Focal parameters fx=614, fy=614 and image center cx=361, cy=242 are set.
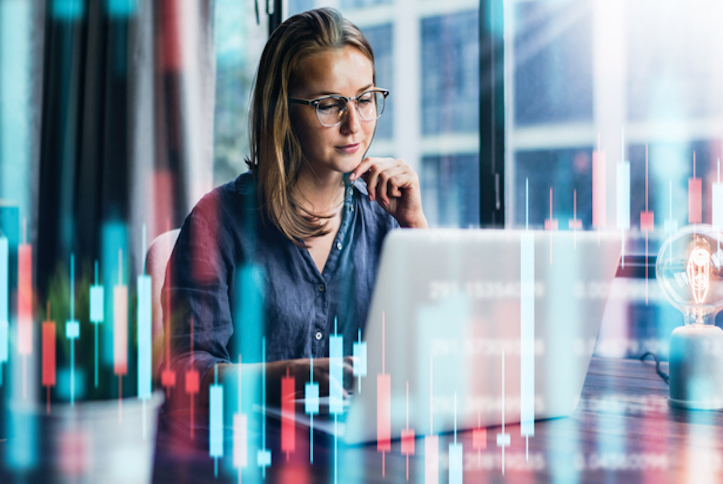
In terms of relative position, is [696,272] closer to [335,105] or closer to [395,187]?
[395,187]

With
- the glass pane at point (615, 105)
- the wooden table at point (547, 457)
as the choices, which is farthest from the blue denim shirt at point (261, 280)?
the glass pane at point (615, 105)

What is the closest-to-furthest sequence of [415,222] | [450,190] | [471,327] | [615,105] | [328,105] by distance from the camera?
1. [471,327]
2. [328,105]
3. [415,222]
4. [615,105]
5. [450,190]

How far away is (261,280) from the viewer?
4.16 feet

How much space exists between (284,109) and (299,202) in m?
0.21

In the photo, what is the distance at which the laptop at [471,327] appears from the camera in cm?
63

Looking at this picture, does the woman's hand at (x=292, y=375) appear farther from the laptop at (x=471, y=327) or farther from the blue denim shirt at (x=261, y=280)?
the blue denim shirt at (x=261, y=280)

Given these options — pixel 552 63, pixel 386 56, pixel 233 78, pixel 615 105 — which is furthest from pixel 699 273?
pixel 386 56

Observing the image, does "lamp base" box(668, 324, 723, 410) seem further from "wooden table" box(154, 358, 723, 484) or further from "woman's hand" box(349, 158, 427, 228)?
"woman's hand" box(349, 158, 427, 228)

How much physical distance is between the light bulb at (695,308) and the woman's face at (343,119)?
63 centimetres

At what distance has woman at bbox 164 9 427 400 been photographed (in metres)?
1.26

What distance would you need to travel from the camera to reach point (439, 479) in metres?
0.61

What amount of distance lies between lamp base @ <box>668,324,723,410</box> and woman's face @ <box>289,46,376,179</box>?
0.70 metres

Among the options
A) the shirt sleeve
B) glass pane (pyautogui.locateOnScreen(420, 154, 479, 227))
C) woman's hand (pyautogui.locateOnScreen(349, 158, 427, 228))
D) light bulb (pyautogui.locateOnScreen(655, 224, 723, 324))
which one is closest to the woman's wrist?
woman's hand (pyautogui.locateOnScreen(349, 158, 427, 228))

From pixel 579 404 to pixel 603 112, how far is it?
126cm
